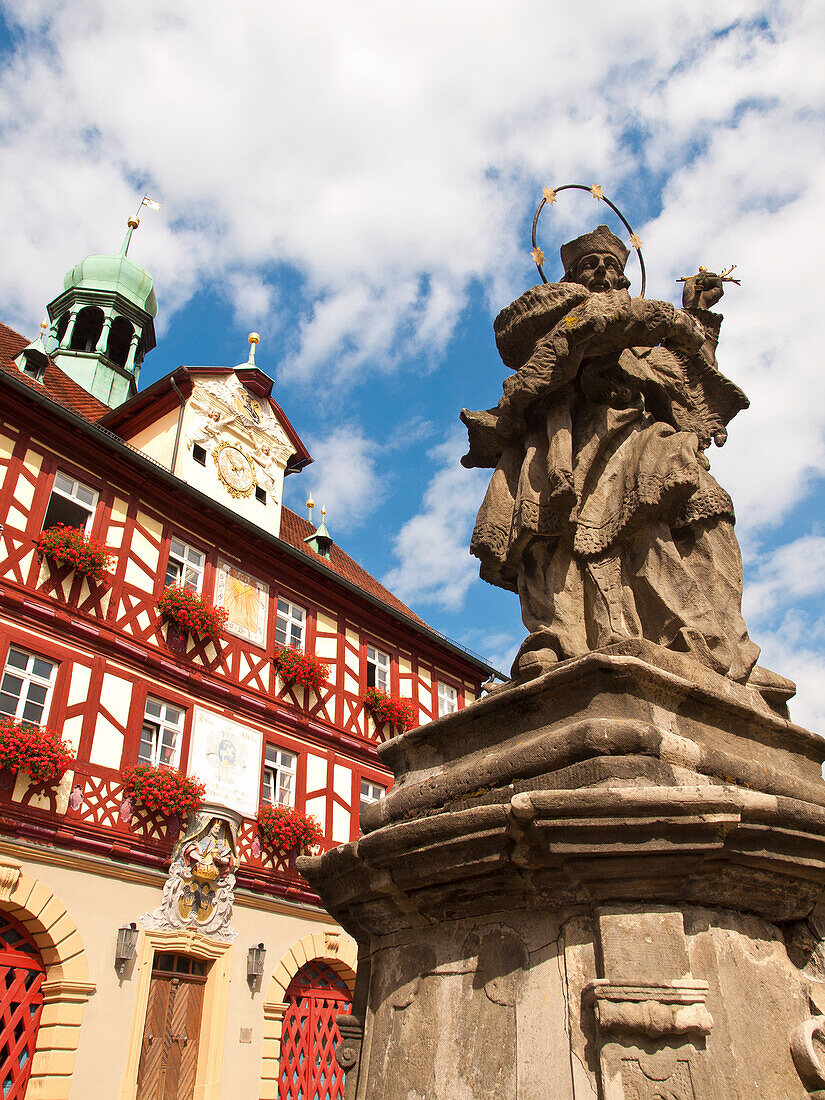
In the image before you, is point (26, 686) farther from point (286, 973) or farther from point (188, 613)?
point (286, 973)

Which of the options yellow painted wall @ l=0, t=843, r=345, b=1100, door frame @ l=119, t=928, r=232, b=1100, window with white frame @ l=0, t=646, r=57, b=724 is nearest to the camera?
yellow painted wall @ l=0, t=843, r=345, b=1100

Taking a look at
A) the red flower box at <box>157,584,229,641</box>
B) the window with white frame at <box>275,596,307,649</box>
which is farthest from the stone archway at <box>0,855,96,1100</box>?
the window with white frame at <box>275,596,307,649</box>

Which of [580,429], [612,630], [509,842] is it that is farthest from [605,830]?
[580,429]

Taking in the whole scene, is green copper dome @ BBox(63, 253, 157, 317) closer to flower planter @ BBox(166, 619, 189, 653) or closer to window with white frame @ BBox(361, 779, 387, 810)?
flower planter @ BBox(166, 619, 189, 653)

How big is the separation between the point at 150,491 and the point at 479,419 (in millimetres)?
10530

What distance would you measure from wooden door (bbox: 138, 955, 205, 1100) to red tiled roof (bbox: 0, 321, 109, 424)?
9293 mm

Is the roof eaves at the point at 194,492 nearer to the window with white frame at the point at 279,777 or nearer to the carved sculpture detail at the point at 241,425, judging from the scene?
the carved sculpture detail at the point at 241,425

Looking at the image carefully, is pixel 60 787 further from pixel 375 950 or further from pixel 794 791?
pixel 794 791

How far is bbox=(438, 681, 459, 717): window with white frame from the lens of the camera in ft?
60.0

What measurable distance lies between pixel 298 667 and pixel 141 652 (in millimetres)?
3155

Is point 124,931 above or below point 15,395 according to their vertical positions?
below

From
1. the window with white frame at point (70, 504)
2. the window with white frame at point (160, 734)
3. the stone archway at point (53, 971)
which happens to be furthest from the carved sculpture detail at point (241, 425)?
the stone archway at point (53, 971)

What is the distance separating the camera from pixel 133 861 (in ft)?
37.2

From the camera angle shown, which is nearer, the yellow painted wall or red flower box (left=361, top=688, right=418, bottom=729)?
the yellow painted wall
